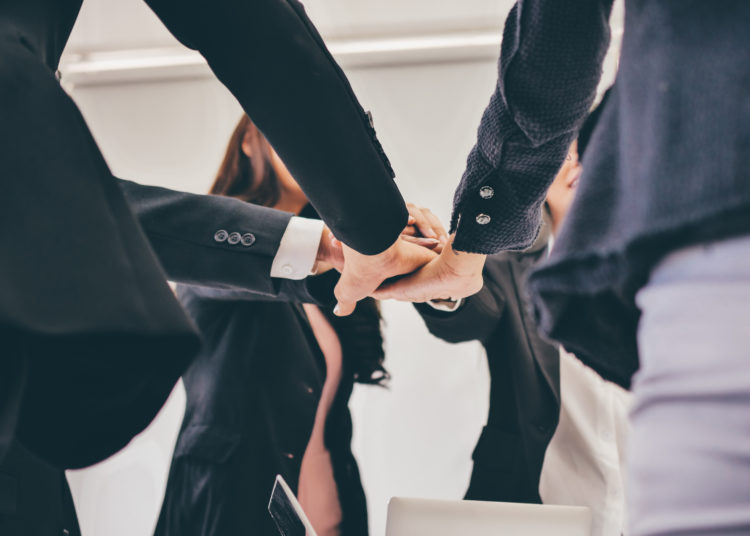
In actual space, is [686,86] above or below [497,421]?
above

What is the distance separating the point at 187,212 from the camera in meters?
0.89

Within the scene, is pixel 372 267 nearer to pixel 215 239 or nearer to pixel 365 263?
pixel 365 263

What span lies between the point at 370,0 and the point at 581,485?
A: 5.00ft

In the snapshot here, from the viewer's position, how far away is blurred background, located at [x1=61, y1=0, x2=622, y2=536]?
1.71 m

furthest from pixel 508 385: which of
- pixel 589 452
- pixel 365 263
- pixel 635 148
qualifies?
pixel 635 148

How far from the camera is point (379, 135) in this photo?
1.93 metres

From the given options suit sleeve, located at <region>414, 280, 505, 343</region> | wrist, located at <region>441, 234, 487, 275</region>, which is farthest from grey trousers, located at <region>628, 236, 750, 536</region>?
suit sleeve, located at <region>414, 280, 505, 343</region>

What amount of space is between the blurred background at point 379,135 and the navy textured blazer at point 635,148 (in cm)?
138

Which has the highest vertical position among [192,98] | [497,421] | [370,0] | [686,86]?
[686,86]

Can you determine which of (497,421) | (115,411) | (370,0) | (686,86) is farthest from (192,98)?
(686,86)

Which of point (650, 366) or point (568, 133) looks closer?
point (650, 366)

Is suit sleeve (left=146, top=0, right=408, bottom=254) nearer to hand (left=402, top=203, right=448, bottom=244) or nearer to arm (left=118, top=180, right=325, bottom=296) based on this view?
arm (left=118, top=180, right=325, bottom=296)

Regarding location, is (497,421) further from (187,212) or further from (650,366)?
(650,366)

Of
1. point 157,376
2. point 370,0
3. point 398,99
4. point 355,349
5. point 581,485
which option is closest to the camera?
point 157,376
